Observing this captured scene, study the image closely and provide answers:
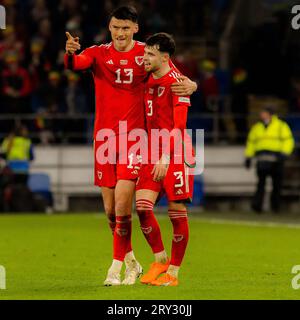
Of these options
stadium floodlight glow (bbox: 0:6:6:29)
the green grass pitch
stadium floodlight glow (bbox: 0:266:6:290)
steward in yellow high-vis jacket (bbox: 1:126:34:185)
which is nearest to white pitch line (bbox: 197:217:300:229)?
the green grass pitch

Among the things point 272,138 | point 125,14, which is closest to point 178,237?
point 125,14

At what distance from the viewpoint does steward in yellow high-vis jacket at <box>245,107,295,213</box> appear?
2288cm

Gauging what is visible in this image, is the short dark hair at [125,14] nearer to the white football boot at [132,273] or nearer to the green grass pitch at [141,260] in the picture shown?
the white football boot at [132,273]

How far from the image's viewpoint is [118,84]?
1100 centimetres

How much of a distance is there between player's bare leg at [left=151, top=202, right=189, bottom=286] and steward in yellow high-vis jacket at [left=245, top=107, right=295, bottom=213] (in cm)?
1217

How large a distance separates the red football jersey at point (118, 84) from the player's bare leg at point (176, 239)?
874 millimetres

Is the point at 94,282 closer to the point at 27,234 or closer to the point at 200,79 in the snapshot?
the point at 27,234

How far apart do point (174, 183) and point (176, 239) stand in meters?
0.53

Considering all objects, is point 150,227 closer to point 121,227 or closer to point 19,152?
point 121,227

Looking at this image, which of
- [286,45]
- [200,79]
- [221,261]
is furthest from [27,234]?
[286,45]

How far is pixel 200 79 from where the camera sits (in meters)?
25.3

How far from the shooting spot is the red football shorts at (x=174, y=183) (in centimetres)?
1071

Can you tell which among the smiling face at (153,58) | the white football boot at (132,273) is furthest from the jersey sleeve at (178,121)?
the white football boot at (132,273)
